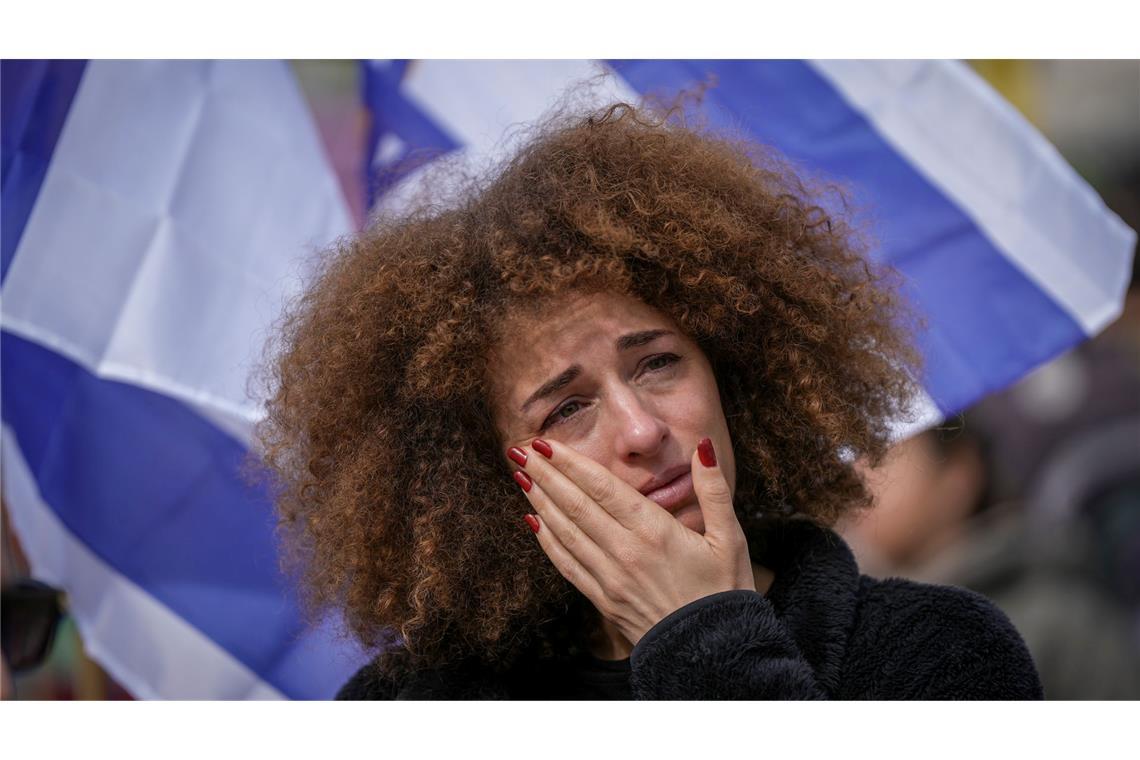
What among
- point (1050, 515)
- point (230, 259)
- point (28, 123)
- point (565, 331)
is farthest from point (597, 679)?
point (1050, 515)

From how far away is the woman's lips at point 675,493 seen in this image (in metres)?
1.72

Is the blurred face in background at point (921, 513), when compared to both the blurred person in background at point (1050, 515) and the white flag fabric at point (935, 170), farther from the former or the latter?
the white flag fabric at point (935, 170)

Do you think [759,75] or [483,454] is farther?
[759,75]

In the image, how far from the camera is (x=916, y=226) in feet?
8.94

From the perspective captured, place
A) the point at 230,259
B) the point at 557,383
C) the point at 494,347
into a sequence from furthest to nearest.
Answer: the point at 230,259, the point at 494,347, the point at 557,383

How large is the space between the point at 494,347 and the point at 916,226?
1.38 m

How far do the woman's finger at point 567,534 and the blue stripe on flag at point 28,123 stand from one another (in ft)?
5.11

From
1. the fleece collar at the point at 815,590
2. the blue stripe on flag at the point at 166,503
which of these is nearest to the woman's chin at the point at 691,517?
the fleece collar at the point at 815,590

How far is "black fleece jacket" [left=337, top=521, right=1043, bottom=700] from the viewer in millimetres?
1574

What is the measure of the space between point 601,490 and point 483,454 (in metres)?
0.35

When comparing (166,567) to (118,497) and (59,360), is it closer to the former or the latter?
(118,497)

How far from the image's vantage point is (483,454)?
6.44 feet

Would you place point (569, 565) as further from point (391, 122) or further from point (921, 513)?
point (921, 513)

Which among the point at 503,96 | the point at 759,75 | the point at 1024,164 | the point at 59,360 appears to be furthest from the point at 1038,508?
the point at 59,360
